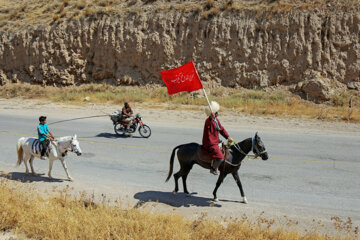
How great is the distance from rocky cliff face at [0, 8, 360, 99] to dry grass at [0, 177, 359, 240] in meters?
20.5

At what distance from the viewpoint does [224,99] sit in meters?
25.4

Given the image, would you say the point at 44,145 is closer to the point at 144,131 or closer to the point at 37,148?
the point at 37,148

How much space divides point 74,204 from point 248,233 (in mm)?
3653

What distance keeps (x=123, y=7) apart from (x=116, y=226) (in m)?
31.6

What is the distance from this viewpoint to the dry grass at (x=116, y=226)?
593cm

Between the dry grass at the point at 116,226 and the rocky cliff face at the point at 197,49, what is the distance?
67.2 feet

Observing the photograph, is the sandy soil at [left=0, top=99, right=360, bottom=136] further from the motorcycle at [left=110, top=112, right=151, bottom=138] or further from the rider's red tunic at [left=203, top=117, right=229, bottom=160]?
the rider's red tunic at [left=203, top=117, right=229, bottom=160]

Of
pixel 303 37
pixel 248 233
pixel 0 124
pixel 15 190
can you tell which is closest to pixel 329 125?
pixel 303 37

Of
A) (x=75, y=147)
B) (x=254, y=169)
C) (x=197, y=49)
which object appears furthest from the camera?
(x=197, y=49)

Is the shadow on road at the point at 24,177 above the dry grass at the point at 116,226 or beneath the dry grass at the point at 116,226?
beneath

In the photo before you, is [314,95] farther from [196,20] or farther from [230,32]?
[196,20]

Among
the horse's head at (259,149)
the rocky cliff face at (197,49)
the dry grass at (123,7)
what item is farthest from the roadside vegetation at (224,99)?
the horse's head at (259,149)

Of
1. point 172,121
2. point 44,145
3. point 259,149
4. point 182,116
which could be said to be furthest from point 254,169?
point 182,116

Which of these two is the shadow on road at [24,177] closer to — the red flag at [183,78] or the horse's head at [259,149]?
the red flag at [183,78]
